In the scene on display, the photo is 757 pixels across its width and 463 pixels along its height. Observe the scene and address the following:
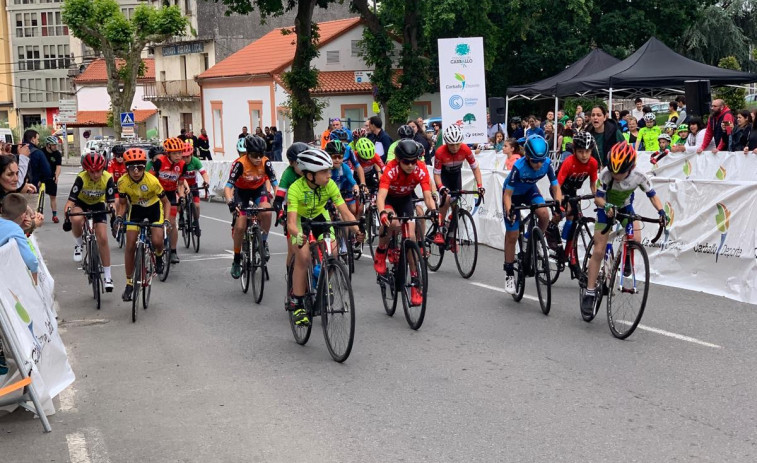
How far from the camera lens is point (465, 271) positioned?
1303 cm

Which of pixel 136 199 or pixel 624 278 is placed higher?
pixel 136 199

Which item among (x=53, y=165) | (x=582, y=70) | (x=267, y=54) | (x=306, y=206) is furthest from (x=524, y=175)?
(x=267, y=54)

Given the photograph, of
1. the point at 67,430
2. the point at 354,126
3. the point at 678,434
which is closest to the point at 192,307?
the point at 67,430

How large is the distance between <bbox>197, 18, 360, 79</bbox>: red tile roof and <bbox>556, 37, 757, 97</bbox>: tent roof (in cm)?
2985

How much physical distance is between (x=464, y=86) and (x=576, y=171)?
9721 millimetres

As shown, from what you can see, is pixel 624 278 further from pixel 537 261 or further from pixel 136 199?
pixel 136 199

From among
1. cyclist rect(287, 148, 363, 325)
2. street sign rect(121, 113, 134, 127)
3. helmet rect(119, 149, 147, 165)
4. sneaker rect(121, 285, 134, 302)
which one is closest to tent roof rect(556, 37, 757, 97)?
helmet rect(119, 149, 147, 165)

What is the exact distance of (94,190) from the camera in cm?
1246

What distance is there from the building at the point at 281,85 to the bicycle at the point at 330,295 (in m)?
40.3

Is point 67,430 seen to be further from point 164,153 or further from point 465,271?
point 164,153

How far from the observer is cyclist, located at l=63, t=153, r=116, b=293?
39.1 ft

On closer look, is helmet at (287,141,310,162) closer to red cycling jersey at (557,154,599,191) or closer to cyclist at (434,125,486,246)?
cyclist at (434,125,486,246)

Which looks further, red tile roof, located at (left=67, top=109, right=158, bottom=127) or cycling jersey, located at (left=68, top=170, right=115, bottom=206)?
red tile roof, located at (left=67, top=109, right=158, bottom=127)

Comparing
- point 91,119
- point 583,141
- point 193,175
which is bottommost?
point 193,175
